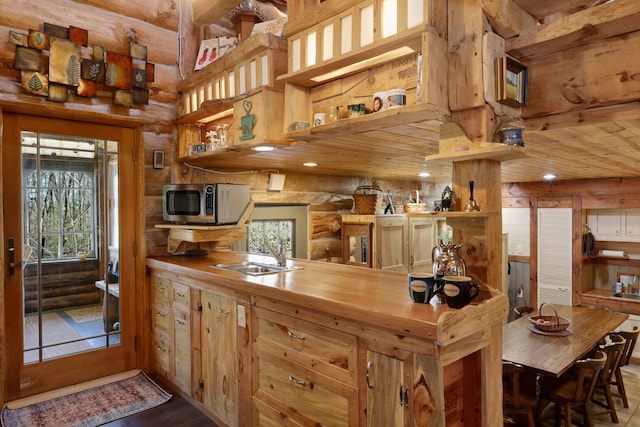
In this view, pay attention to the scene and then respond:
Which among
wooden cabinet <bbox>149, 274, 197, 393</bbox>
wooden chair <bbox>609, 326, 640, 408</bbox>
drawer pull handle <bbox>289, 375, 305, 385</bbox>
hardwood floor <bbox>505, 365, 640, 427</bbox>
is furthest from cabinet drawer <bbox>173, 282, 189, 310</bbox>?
wooden chair <bbox>609, 326, 640, 408</bbox>

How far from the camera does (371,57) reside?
1881 mm

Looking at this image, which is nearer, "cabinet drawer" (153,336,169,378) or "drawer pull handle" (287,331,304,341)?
"drawer pull handle" (287,331,304,341)

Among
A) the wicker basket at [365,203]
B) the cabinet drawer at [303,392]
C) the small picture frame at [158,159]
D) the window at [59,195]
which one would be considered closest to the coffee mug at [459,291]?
the cabinet drawer at [303,392]

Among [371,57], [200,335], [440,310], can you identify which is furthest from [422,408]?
[200,335]

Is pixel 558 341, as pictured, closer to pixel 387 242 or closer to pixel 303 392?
pixel 387 242

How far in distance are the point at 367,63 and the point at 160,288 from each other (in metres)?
2.36

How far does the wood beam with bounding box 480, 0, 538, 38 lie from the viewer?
1.61 meters

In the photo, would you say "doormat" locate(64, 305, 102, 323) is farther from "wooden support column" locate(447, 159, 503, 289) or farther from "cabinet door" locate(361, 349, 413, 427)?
"wooden support column" locate(447, 159, 503, 289)

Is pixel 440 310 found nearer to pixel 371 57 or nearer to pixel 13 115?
pixel 371 57

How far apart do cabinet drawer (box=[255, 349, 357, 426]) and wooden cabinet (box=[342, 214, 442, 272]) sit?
2.36 metres

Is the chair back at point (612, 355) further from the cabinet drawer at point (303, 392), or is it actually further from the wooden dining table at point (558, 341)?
the cabinet drawer at point (303, 392)

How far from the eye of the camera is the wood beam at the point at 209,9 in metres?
3.07

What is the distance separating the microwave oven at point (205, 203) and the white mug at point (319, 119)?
1117 millimetres

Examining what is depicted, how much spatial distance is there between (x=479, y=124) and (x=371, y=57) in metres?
0.60
